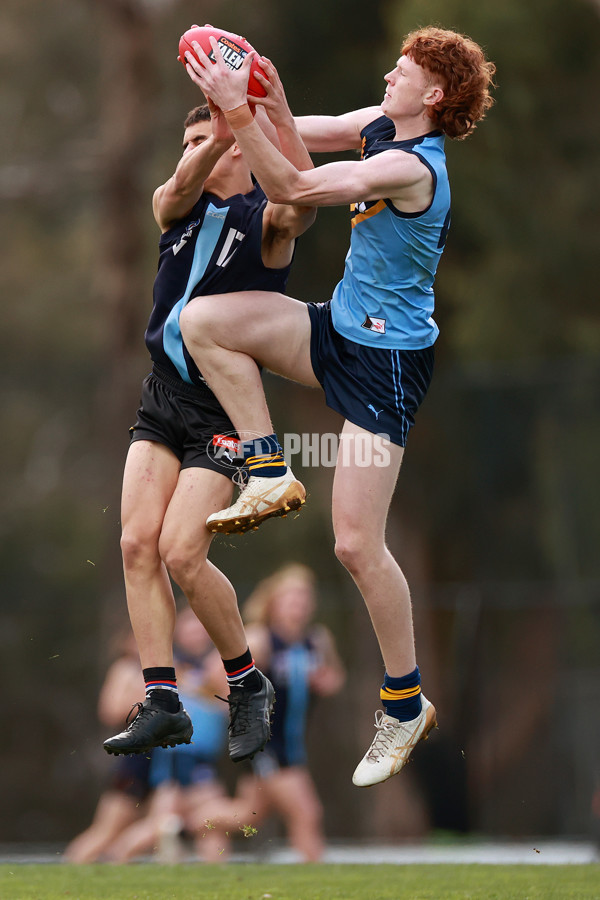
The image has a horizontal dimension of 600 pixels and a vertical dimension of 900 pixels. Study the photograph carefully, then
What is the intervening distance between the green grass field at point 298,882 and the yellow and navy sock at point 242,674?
124cm

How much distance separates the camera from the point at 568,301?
13.4 metres

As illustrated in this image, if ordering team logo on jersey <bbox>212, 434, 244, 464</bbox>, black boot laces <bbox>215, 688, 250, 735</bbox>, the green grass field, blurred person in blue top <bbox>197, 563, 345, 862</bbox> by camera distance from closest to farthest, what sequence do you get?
team logo on jersey <bbox>212, 434, 244, 464</bbox> → black boot laces <bbox>215, 688, 250, 735</bbox> → the green grass field → blurred person in blue top <bbox>197, 563, 345, 862</bbox>

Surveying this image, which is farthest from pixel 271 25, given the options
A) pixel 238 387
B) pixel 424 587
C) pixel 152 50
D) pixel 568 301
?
pixel 238 387

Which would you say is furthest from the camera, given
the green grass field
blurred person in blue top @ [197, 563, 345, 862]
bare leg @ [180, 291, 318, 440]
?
blurred person in blue top @ [197, 563, 345, 862]

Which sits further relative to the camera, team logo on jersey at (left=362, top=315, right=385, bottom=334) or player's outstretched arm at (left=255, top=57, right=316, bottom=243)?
team logo on jersey at (left=362, top=315, right=385, bottom=334)

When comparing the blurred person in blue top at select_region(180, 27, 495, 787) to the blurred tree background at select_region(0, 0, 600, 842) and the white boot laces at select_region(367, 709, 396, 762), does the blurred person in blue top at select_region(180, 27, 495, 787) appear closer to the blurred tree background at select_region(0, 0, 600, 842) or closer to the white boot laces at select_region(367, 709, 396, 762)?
the white boot laces at select_region(367, 709, 396, 762)

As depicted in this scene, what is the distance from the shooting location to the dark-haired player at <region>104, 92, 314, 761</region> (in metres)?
5.09

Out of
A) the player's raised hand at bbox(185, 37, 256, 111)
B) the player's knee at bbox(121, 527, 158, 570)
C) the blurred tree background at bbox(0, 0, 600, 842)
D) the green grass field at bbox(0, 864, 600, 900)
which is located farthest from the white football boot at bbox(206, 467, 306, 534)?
the blurred tree background at bbox(0, 0, 600, 842)

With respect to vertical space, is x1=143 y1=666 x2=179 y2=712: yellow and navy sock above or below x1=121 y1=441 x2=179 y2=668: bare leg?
below

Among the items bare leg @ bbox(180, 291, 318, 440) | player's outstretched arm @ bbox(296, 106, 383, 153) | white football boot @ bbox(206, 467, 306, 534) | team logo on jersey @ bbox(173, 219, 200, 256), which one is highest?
player's outstretched arm @ bbox(296, 106, 383, 153)

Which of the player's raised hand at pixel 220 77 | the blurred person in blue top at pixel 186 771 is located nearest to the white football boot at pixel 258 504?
the player's raised hand at pixel 220 77

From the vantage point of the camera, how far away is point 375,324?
5.07 meters

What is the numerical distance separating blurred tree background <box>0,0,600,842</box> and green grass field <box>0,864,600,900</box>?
10.9ft

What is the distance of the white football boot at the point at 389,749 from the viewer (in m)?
5.20
